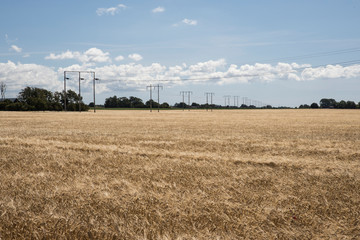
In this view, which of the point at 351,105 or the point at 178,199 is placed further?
the point at 351,105

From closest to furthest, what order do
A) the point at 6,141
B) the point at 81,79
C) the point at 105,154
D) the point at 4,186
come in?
the point at 4,186 → the point at 105,154 → the point at 6,141 → the point at 81,79

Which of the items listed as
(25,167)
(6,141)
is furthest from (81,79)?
(25,167)

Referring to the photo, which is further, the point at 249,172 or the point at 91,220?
the point at 249,172

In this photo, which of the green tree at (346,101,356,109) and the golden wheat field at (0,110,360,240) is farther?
the green tree at (346,101,356,109)

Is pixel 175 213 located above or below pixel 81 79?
below

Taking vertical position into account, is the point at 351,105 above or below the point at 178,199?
above

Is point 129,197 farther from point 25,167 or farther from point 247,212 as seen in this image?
point 25,167

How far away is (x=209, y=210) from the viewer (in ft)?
15.0

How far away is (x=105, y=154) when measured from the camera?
10.2 m

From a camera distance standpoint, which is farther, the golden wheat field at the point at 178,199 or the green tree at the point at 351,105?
the green tree at the point at 351,105

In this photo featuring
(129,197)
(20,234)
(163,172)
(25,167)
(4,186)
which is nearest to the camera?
(20,234)

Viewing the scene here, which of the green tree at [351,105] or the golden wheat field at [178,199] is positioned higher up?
the green tree at [351,105]

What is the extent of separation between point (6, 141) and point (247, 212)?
13770 millimetres

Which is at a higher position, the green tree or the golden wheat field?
the green tree
